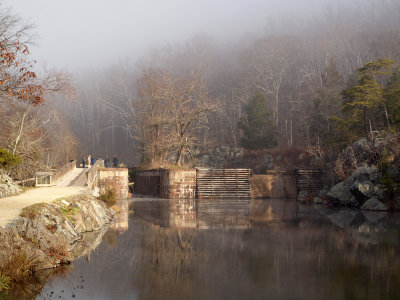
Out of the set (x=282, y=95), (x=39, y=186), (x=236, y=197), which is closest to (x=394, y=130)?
(x=236, y=197)

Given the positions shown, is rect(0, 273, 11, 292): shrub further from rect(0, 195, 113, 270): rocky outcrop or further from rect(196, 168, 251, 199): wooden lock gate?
rect(196, 168, 251, 199): wooden lock gate

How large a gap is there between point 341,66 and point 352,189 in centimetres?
6178

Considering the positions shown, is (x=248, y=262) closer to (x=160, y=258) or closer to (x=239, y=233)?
(x=160, y=258)

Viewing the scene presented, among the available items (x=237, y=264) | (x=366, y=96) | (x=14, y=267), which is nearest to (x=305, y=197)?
(x=366, y=96)

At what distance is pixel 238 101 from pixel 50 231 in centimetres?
7282

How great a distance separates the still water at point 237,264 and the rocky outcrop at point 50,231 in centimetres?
62

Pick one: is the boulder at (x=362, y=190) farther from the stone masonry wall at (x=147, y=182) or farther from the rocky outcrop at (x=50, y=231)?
the stone masonry wall at (x=147, y=182)

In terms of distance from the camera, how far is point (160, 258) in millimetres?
12602

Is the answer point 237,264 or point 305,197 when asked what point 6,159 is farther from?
point 305,197

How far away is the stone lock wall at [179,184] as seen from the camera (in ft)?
136

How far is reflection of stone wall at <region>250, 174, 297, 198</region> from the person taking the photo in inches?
1764

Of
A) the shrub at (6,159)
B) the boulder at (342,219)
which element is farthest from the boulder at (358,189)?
the shrub at (6,159)

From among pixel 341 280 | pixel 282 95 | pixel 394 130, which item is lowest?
pixel 341 280

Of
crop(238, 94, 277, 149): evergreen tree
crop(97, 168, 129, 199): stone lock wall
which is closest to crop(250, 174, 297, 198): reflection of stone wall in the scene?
crop(97, 168, 129, 199): stone lock wall
